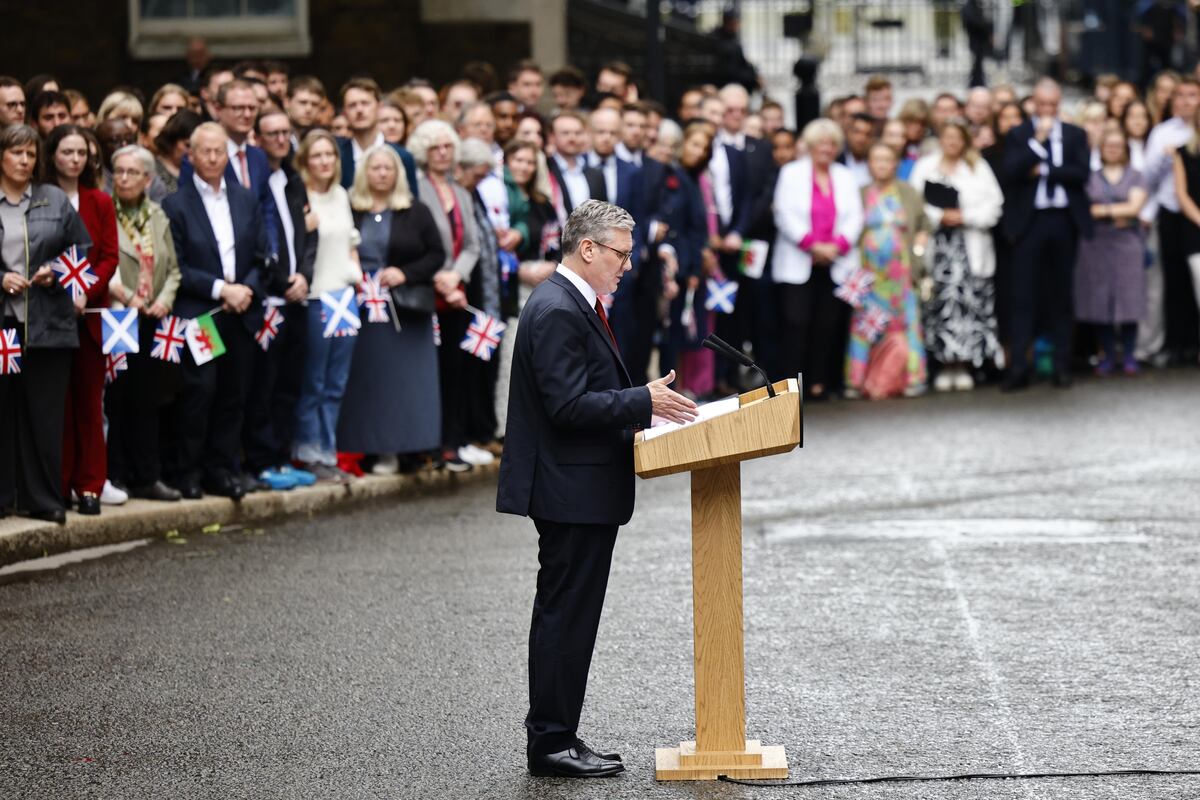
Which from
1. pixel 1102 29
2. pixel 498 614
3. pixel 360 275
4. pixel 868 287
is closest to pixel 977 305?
pixel 868 287

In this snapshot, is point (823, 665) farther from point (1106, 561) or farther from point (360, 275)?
point (360, 275)

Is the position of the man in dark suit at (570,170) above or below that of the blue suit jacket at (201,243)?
above

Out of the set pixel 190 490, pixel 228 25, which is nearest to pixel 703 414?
pixel 190 490

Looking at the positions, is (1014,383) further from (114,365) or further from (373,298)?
(114,365)

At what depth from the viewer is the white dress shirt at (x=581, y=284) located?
7.21m

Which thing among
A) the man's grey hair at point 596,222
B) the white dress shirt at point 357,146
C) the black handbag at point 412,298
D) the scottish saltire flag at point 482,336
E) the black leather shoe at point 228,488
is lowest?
the black leather shoe at point 228,488

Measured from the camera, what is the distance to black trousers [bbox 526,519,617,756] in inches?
282

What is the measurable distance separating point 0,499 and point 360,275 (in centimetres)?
289

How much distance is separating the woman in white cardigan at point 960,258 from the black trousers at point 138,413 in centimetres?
818

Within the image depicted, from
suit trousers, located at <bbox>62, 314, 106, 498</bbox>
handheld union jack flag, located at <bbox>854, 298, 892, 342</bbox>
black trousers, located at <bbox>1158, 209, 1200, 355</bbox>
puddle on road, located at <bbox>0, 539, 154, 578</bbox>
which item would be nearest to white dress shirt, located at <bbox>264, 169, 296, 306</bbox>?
suit trousers, located at <bbox>62, 314, 106, 498</bbox>

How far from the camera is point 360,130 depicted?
1405 centimetres

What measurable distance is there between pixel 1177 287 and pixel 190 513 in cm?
1080

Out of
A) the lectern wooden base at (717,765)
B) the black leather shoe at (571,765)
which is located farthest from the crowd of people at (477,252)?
the lectern wooden base at (717,765)

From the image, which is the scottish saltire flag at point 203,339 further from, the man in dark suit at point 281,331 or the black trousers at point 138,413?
the man in dark suit at point 281,331
